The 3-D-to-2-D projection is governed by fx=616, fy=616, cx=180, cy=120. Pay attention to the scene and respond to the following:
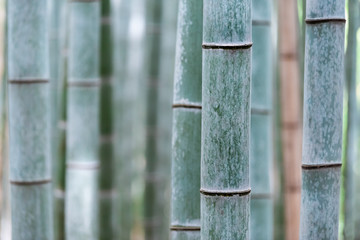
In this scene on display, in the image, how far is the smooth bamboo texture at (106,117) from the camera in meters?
1.98

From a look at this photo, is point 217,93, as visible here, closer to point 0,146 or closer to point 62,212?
point 62,212

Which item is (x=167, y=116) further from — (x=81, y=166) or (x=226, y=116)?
(x=226, y=116)

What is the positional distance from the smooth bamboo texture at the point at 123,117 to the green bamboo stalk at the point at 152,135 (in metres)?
0.20

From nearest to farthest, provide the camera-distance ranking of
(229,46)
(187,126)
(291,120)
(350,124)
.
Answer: (229,46) < (187,126) < (350,124) < (291,120)

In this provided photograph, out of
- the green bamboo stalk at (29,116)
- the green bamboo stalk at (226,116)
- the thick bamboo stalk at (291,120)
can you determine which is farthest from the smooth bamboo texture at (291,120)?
the green bamboo stalk at (226,116)

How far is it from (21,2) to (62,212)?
94 centimetres

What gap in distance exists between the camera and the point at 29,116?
48.9 inches

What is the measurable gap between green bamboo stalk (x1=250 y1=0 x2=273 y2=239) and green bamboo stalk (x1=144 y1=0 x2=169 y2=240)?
139 centimetres

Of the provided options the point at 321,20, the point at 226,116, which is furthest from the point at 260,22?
the point at 226,116

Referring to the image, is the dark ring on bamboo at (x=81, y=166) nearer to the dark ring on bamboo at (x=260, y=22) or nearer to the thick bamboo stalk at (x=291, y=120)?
the dark ring on bamboo at (x=260, y=22)

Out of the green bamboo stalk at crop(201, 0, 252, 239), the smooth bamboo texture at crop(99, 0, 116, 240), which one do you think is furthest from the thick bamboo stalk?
the green bamboo stalk at crop(201, 0, 252, 239)

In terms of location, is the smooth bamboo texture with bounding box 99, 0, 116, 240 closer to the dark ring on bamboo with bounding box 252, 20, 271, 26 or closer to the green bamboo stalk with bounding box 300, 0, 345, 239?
the dark ring on bamboo with bounding box 252, 20, 271, 26

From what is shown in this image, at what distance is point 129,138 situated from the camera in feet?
10.5

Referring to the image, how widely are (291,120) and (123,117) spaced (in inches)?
47.3
